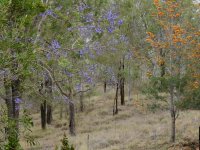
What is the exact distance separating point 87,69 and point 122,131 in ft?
17.6

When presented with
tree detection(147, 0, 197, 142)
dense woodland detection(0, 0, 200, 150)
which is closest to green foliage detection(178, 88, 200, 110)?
dense woodland detection(0, 0, 200, 150)

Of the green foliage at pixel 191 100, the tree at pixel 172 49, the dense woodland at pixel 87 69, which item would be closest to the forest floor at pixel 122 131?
the dense woodland at pixel 87 69

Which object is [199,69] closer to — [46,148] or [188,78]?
[188,78]

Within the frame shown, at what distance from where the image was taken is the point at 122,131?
23297 mm

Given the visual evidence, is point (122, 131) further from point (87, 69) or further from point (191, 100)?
point (191, 100)

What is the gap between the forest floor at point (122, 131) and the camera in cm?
1883

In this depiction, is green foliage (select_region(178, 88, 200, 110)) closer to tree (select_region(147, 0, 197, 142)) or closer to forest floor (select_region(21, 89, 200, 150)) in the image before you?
tree (select_region(147, 0, 197, 142))

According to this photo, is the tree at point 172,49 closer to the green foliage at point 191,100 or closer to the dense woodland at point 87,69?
the dense woodland at point 87,69

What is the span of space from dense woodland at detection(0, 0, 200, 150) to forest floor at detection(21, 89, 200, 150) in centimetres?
6

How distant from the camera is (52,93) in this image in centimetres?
2356

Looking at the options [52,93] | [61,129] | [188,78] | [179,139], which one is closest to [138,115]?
[61,129]

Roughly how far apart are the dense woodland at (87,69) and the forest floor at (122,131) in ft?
0.21

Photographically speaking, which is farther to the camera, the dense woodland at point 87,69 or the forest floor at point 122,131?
the forest floor at point 122,131

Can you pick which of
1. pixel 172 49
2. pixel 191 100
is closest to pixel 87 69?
pixel 172 49
